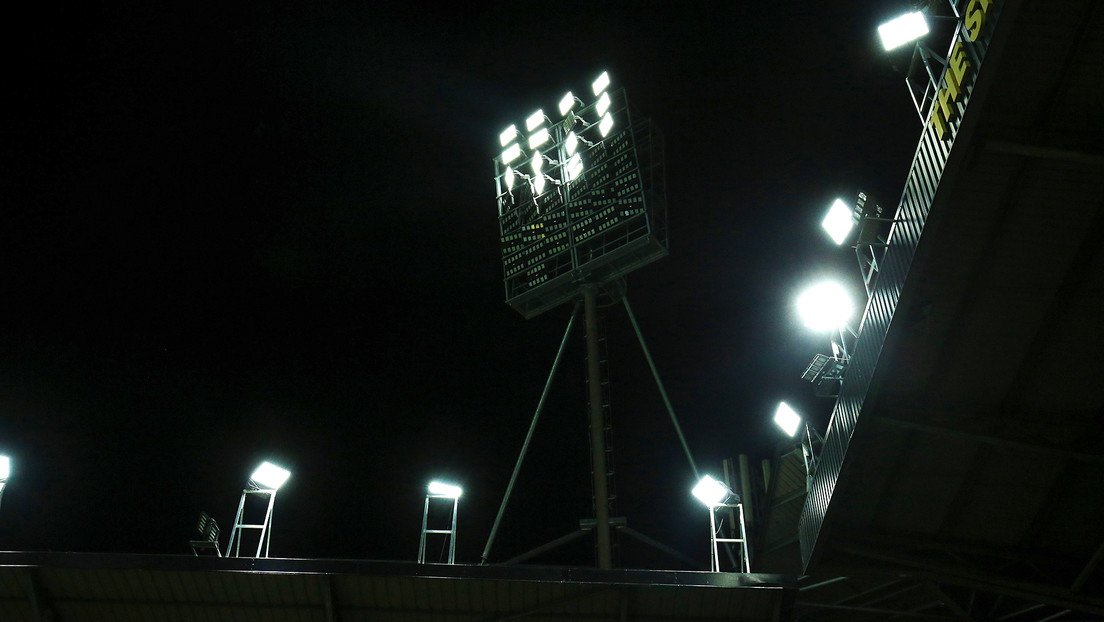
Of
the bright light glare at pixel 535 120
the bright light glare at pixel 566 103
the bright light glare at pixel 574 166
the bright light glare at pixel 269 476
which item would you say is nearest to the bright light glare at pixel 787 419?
the bright light glare at pixel 269 476

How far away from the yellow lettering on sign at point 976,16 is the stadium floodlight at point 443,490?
1257cm

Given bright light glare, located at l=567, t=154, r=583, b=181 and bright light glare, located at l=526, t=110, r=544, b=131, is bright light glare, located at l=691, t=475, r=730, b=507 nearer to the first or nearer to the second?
bright light glare, located at l=567, t=154, r=583, b=181

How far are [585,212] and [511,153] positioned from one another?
4.68m

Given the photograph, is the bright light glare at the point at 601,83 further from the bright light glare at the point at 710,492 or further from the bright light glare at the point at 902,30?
the bright light glare at the point at 902,30

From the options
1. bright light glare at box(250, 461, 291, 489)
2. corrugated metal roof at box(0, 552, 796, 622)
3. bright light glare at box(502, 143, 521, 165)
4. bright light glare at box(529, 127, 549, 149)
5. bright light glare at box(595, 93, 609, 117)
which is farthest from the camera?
bright light glare at box(502, 143, 521, 165)

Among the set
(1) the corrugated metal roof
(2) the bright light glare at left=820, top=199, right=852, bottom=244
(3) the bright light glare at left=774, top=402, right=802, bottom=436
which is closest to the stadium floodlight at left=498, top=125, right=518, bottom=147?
(3) the bright light glare at left=774, top=402, right=802, bottom=436

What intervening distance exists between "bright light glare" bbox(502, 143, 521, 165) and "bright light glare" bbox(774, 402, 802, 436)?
13.5m

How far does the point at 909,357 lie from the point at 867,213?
7.78 ft

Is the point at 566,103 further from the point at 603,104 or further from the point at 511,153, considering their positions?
the point at 511,153

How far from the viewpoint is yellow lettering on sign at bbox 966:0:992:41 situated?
797 cm

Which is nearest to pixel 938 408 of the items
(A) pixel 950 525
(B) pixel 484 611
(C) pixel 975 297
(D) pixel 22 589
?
(C) pixel 975 297

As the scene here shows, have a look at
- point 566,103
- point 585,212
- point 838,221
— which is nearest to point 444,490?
point 585,212

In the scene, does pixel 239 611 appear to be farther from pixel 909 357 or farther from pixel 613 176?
pixel 613 176

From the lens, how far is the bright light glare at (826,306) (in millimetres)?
12859
